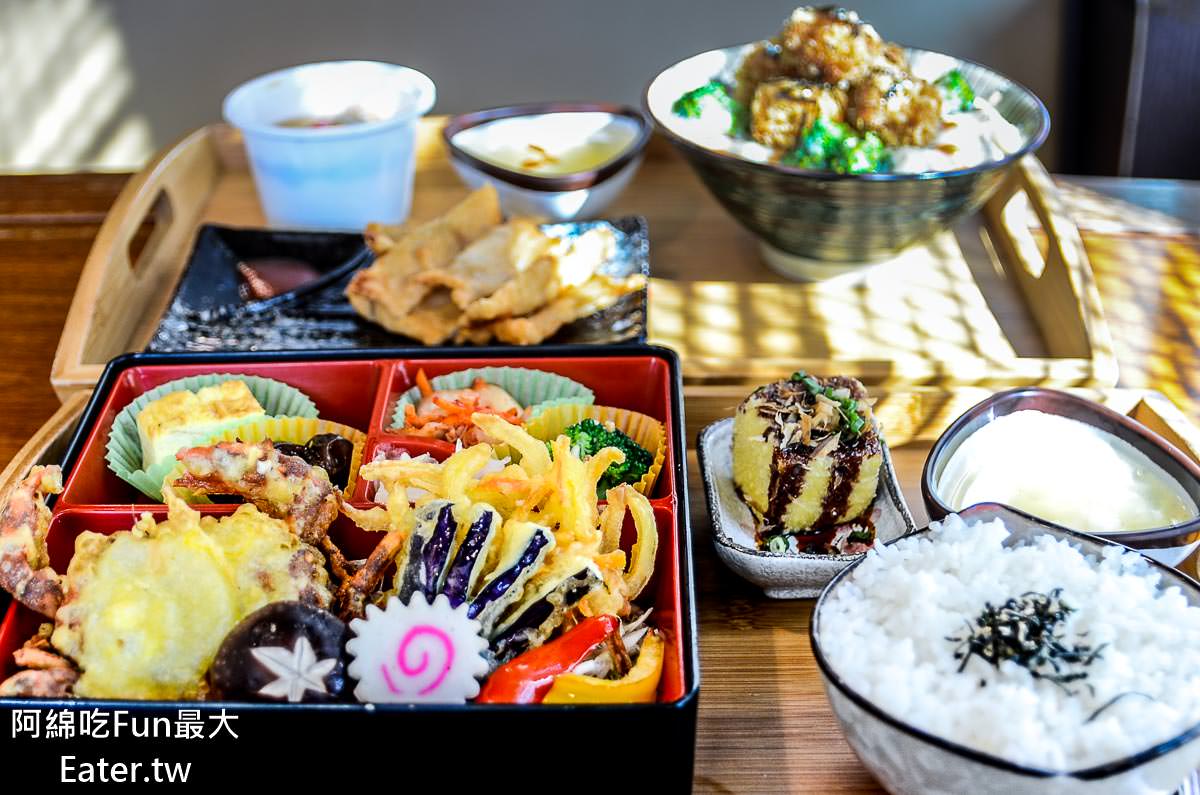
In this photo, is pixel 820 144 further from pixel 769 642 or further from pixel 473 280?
pixel 769 642

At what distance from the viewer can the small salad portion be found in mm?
2209

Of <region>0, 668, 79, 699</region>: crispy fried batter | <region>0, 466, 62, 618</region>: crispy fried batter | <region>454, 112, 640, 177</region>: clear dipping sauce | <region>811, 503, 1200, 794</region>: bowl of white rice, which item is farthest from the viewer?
<region>454, 112, 640, 177</region>: clear dipping sauce

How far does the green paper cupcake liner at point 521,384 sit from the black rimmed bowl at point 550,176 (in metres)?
0.82

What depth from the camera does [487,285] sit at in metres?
2.25

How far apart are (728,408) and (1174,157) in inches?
108

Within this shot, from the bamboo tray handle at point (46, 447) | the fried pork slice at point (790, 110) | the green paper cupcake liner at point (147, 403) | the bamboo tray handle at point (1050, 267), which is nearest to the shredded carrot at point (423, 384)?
the green paper cupcake liner at point (147, 403)

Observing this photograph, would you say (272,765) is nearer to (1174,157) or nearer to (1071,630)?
(1071,630)

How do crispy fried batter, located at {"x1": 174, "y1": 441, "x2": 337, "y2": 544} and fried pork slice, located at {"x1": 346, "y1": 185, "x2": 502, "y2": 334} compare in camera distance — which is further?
fried pork slice, located at {"x1": 346, "y1": 185, "x2": 502, "y2": 334}

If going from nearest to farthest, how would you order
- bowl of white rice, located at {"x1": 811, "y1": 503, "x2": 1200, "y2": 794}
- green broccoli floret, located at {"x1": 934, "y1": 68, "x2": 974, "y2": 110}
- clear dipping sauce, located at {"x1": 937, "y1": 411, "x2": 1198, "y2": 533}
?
bowl of white rice, located at {"x1": 811, "y1": 503, "x2": 1200, "y2": 794}
clear dipping sauce, located at {"x1": 937, "y1": 411, "x2": 1198, "y2": 533}
green broccoli floret, located at {"x1": 934, "y1": 68, "x2": 974, "y2": 110}

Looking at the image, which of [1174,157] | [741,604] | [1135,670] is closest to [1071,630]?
[1135,670]

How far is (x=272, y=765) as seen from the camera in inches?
47.0

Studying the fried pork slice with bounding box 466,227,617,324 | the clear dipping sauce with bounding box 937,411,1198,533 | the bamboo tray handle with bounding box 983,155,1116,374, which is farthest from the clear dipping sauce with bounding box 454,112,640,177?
the clear dipping sauce with bounding box 937,411,1198,533

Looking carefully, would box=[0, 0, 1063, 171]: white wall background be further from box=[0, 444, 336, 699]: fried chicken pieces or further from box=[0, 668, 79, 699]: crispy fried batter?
box=[0, 668, 79, 699]: crispy fried batter

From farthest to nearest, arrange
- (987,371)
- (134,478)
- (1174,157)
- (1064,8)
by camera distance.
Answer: (1064,8) < (1174,157) < (987,371) < (134,478)
